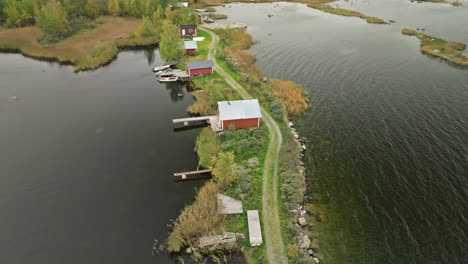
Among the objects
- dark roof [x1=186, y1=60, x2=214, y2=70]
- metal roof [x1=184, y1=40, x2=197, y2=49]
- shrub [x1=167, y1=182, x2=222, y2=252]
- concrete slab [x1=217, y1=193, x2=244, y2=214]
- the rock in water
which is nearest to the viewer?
shrub [x1=167, y1=182, x2=222, y2=252]

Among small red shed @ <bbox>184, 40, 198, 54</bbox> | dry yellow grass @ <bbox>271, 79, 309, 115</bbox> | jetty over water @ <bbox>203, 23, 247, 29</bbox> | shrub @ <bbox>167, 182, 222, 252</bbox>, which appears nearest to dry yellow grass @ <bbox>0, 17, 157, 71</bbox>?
small red shed @ <bbox>184, 40, 198, 54</bbox>

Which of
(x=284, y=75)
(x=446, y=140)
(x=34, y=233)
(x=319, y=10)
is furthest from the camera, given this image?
(x=319, y=10)

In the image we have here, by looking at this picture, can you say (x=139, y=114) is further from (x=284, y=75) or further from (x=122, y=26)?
(x=122, y=26)

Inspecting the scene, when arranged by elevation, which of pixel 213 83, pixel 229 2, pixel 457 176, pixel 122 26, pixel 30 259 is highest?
pixel 229 2

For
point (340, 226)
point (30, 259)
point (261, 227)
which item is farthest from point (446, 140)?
point (30, 259)

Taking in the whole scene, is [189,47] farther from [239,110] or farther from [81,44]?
[239,110]

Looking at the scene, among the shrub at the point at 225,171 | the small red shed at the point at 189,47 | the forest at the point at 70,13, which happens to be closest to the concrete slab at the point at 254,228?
the shrub at the point at 225,171

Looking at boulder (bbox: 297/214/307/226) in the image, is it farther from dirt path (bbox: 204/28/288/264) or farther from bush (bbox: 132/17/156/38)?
bush (bbox: 132/17/156/38)

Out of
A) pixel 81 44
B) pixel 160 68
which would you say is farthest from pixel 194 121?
pixel 81 44

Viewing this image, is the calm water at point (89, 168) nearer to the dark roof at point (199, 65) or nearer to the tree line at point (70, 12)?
the dark roof at point (199, 65)
